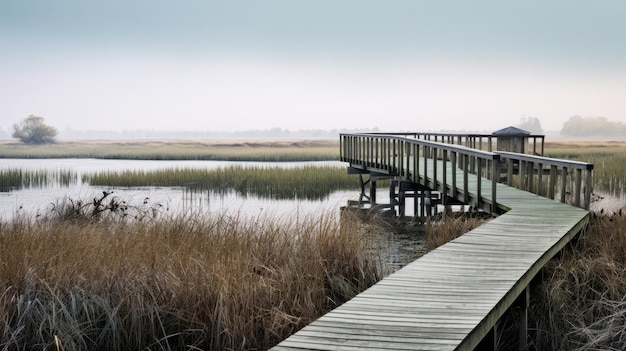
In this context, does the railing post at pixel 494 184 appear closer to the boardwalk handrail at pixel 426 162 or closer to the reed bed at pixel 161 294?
the boardwalk handrail at pixel 426 162

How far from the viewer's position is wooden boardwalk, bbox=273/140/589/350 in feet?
13.4

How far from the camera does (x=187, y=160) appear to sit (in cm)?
4531

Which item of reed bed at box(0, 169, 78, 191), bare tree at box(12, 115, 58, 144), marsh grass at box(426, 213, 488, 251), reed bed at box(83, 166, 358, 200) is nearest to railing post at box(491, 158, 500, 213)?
marsh grass at box(426, 213, 488, 251)

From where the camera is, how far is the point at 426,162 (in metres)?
14.4

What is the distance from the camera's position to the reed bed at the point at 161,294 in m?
5.29

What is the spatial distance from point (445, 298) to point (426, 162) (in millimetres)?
9498

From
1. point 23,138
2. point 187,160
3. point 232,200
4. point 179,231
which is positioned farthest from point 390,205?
point 23,138

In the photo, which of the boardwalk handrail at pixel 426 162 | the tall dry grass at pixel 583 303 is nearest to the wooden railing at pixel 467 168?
the boardwalk handrail at pixel 426 162

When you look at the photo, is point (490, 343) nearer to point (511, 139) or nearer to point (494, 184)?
point (494, 184)

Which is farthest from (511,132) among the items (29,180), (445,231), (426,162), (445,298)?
(29,180)

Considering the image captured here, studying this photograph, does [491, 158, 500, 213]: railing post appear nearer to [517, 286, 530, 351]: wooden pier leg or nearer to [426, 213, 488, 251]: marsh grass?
[426, 213, 488, 251]: marsh grass

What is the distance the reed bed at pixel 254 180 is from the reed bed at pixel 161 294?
1298 centimetres

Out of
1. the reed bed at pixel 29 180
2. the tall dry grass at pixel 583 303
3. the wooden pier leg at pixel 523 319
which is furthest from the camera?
the reed bed at pixel 29 180

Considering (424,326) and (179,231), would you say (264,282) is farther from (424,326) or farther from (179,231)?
(179,231)
